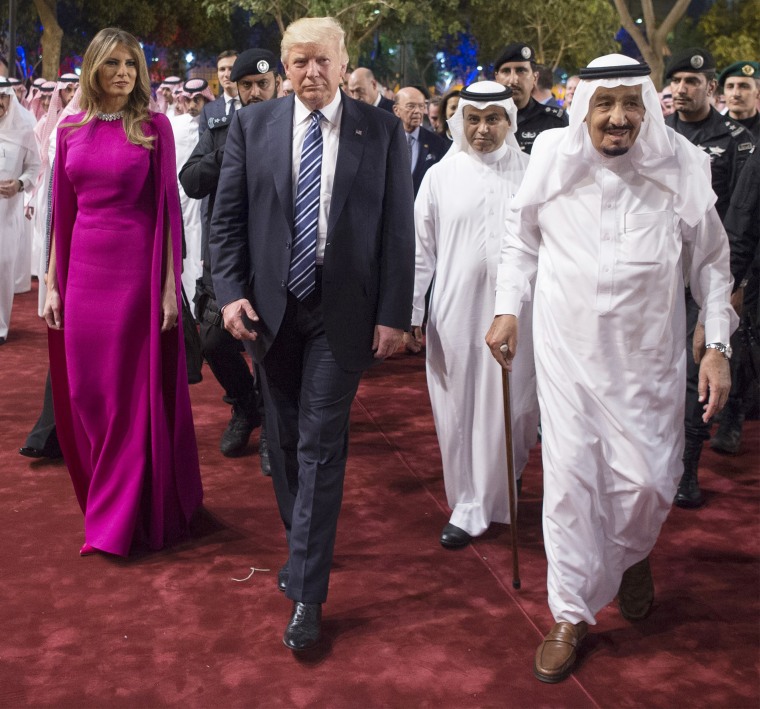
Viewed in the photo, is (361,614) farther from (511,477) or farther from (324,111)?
(324,111)

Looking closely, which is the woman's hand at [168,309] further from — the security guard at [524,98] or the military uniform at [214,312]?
the security guard at [524,98]

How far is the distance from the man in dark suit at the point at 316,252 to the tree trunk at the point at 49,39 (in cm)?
2243

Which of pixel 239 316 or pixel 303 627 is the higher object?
pixel 239 316

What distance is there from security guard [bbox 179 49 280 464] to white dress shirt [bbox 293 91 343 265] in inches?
45.4

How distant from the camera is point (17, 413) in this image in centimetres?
661

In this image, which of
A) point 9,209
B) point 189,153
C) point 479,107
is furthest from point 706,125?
point 9,209

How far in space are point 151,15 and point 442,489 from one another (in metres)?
26.8

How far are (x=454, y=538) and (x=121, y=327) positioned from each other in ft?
5.44

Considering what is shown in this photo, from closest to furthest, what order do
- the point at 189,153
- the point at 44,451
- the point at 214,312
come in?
1. the point at 214,312
2. the point at 44,451
3. the point at 189,153

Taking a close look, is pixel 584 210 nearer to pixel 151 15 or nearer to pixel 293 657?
pixel 293 657

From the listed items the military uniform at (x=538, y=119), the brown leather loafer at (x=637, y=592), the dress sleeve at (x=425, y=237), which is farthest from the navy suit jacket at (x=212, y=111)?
the brown leather loafer at (x=637, y=592)

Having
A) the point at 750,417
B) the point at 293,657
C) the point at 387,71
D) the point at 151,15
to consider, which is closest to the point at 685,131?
the point at 750,417

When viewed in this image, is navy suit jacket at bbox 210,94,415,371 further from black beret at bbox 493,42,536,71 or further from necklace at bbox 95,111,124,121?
black beret at bbox 493,42,536,71

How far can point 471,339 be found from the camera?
15.5 feet
